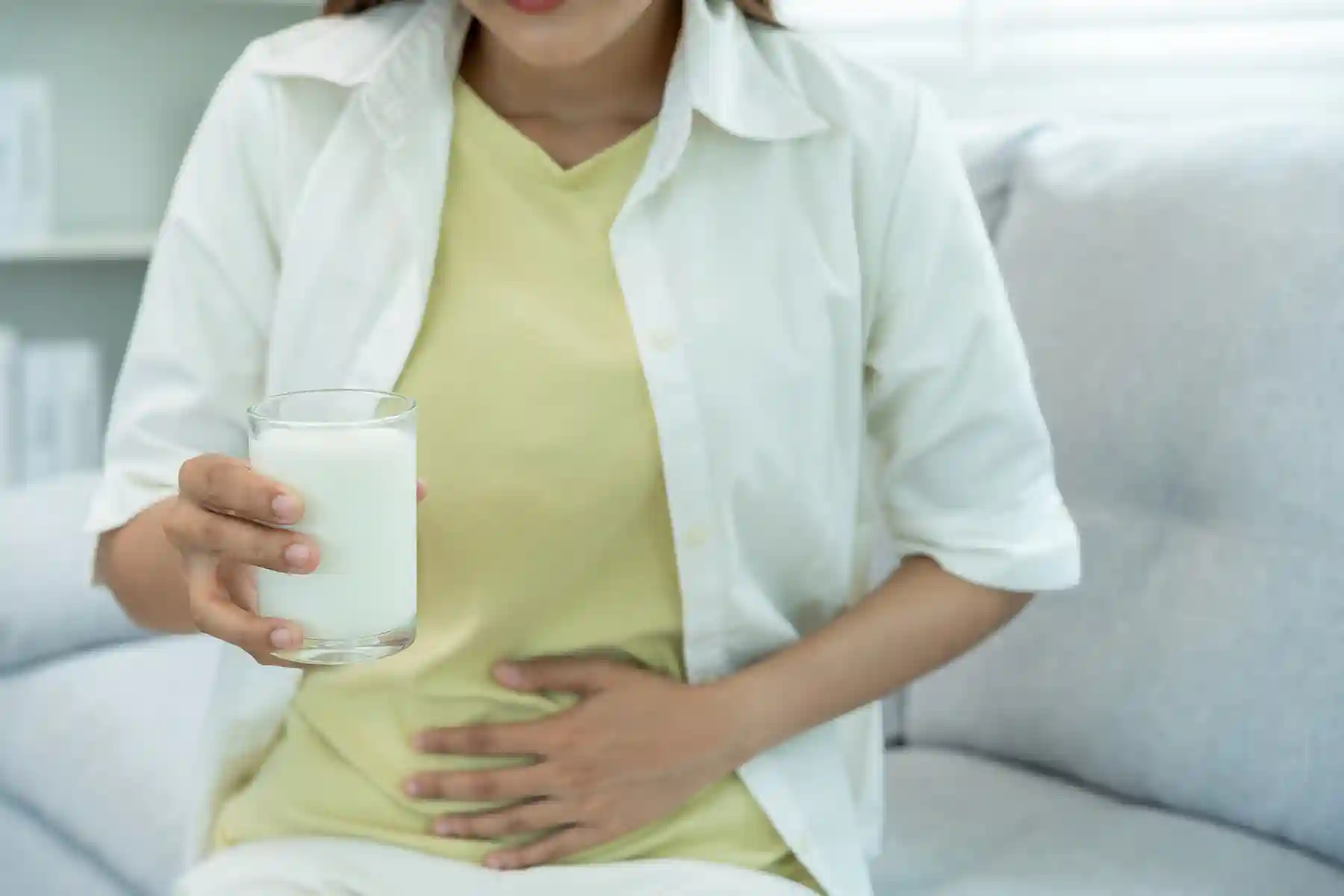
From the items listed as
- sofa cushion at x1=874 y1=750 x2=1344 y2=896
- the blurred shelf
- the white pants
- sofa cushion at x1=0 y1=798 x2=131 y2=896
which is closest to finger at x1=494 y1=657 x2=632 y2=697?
the white pants

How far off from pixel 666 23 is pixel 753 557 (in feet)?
1.30

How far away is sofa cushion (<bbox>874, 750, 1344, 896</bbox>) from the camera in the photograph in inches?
48.6

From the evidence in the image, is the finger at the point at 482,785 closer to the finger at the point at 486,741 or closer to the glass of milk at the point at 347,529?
the finger at the point at 486,741

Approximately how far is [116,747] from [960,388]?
35.5 inches

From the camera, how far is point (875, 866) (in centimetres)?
131

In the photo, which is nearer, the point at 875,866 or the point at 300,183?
the point at 300,183

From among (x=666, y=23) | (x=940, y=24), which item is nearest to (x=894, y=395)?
(x=666, y=23)

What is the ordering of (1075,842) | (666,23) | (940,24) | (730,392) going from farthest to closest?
(940,24) → (1075,842) → (666,23) → (730,392)

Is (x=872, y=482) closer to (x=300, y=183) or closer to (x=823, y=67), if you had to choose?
(x=823, y=67)

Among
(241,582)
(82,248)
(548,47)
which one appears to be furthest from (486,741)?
(82,248)

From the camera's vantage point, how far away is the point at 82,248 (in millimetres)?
2645

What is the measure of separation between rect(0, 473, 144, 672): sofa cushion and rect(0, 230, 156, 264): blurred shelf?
95 cm

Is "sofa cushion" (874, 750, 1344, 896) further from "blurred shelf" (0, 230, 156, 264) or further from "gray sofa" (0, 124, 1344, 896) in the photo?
"blurred shelf" (0, 230, 156, 264)

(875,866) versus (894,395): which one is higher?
(894,395)
